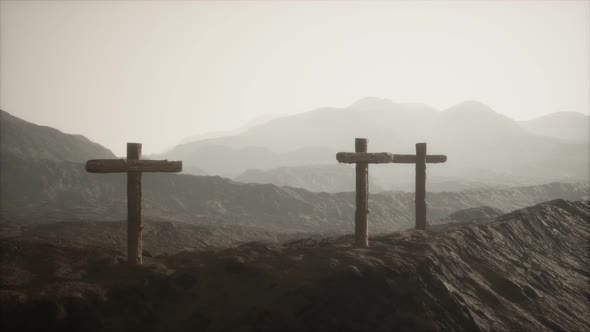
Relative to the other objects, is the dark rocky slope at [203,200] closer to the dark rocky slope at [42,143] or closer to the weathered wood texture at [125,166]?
the dark rocky slope at [42,143]

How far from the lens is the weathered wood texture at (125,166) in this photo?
8258 millimetres

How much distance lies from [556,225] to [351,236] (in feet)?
26.2

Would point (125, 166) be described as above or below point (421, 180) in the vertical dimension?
above

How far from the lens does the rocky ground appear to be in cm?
688

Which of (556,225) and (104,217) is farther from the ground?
(556,225)

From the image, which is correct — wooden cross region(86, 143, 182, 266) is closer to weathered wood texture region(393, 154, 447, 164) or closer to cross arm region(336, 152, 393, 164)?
cross arm region(336, 152, 393, 164)

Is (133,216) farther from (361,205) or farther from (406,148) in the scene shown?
(406,148)

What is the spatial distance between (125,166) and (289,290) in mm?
4177

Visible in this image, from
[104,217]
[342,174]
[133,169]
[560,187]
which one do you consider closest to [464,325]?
[133,169]

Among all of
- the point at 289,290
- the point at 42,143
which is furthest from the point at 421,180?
the point at 42,143

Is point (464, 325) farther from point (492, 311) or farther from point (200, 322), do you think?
point (200, 322)

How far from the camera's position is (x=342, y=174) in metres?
85.1

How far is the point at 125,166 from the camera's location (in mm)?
8438

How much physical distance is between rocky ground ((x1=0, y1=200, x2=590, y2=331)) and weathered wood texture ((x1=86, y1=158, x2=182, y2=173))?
2.00 m
